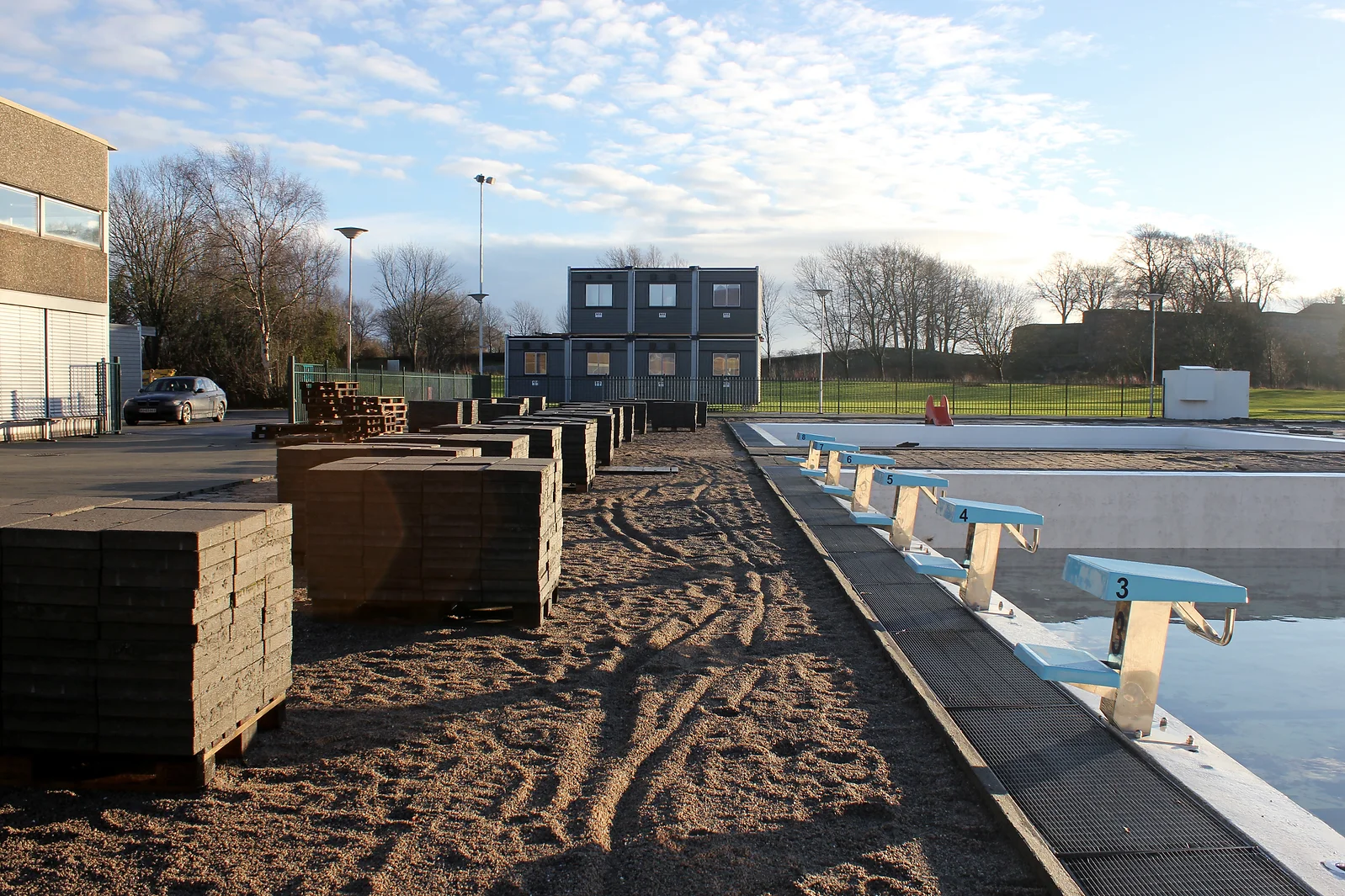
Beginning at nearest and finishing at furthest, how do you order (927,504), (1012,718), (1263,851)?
(1263,851), (1012,718), (927,504)

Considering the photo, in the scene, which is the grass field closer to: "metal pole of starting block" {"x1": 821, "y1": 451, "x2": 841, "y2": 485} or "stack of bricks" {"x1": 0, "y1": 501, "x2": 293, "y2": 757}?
"metal pole of starting block" {"x1": 821, "y1": 451, "x2": 841, "y2": 485}

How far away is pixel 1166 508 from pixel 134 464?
59.6ft

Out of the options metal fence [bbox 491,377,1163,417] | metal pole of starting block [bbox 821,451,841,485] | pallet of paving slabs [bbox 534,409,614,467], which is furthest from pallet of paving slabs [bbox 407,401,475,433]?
metal fence [bbox 491,377,1163,417]

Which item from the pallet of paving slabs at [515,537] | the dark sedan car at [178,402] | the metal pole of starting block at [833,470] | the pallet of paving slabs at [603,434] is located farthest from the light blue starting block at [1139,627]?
the dark sedan car at [178,402]

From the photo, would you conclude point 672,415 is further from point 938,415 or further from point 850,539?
point 850,539

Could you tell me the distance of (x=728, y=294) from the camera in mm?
49781

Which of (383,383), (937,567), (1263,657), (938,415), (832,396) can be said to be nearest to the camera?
(937,567)

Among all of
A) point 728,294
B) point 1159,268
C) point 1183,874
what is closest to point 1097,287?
point 1159,268

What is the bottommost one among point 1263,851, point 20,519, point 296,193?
point 1263,851

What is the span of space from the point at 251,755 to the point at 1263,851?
419cm

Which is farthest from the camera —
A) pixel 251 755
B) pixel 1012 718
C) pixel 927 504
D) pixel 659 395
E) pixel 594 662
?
pixel 659 395

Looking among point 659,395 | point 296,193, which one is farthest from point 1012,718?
point 296,193

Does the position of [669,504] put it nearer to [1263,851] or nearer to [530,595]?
[530,595]

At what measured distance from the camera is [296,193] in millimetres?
49156
